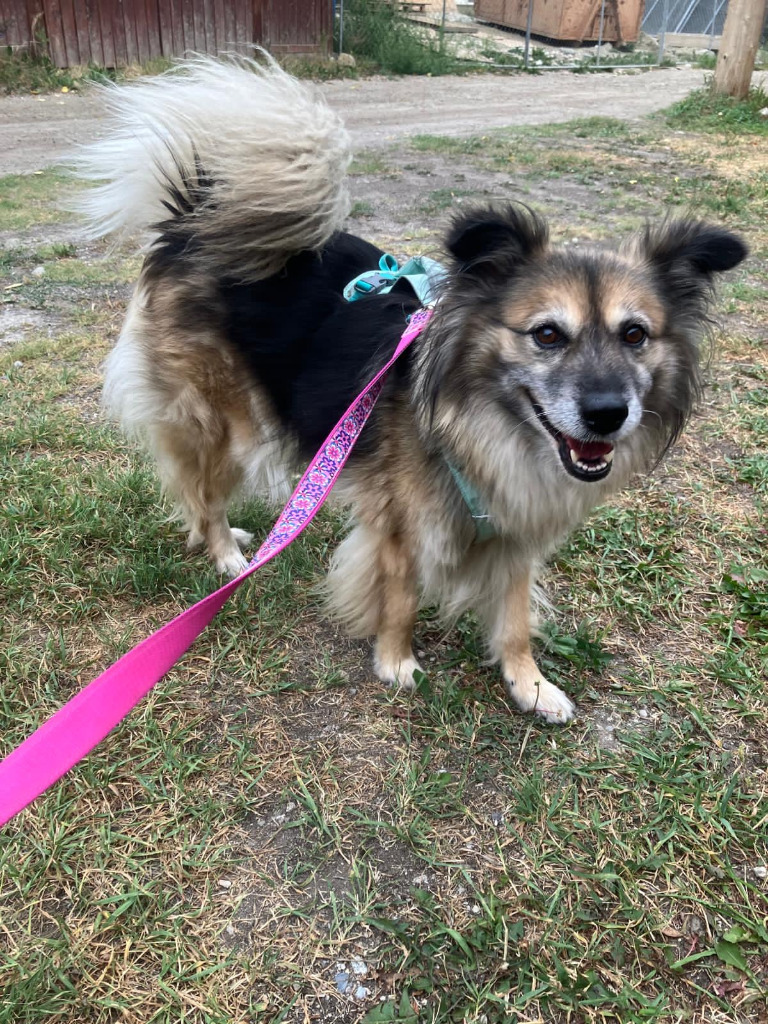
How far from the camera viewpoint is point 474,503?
2211mm

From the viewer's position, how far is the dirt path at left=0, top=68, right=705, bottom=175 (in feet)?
32.1

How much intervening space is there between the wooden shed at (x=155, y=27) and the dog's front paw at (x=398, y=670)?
12258 millimetres

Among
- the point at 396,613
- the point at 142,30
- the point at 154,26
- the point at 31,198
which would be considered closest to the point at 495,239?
the point at 396,613

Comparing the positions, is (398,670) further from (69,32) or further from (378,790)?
(69,32)

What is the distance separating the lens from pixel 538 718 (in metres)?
2.44

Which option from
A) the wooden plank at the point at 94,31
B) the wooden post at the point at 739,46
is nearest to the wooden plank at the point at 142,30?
the wooden plank at the point at 94,31

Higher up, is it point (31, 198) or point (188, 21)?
point (188, 21)

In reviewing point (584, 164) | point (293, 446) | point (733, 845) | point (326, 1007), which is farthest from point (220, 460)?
point (584, 164)

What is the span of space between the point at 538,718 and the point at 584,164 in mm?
8311

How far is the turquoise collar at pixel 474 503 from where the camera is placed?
2.19 m

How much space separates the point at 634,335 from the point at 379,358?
815 millimetres

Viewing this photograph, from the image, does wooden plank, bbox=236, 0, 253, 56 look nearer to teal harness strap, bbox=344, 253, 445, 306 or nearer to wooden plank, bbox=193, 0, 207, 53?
wooden plank, bbox=193, 0, 207, 53

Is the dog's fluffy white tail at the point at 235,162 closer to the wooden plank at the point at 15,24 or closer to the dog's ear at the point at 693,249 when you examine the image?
the dog's ear at the point at 693,249

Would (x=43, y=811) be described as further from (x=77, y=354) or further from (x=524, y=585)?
(x=77, y=354)
